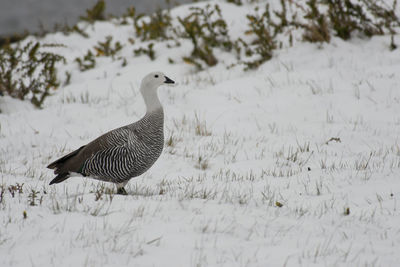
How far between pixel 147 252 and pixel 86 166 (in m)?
2.17

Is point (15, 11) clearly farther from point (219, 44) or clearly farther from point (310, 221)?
point (310, 221)

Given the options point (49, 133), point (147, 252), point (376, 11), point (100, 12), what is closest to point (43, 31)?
point (100, 12)

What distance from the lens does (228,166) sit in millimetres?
6520

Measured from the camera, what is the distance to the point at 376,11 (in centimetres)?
996

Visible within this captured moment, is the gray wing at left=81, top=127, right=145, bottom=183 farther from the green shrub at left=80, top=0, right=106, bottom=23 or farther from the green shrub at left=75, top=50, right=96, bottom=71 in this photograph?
the green shrub at left=80, top=0, right=106, bottom=23

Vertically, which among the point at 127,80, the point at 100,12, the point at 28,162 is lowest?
the point at 28,162

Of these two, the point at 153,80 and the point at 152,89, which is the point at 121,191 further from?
the point at 153,80

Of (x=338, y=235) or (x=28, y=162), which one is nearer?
(x=338, y=235)

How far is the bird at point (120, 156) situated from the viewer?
17.8 ft

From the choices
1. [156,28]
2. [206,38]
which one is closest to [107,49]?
[156,28]

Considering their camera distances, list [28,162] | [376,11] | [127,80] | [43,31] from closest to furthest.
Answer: [28,162], [376,11], [127,80], [43,31]

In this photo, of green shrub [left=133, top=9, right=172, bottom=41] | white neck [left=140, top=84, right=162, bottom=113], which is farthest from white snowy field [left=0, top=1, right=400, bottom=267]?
white neck [left=140, top=84, right=162, bottom=113]

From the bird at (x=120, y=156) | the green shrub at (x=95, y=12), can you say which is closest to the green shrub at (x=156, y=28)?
the green shrub at (x=95, y=12)

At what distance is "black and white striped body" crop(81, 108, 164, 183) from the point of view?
5.41 meters
